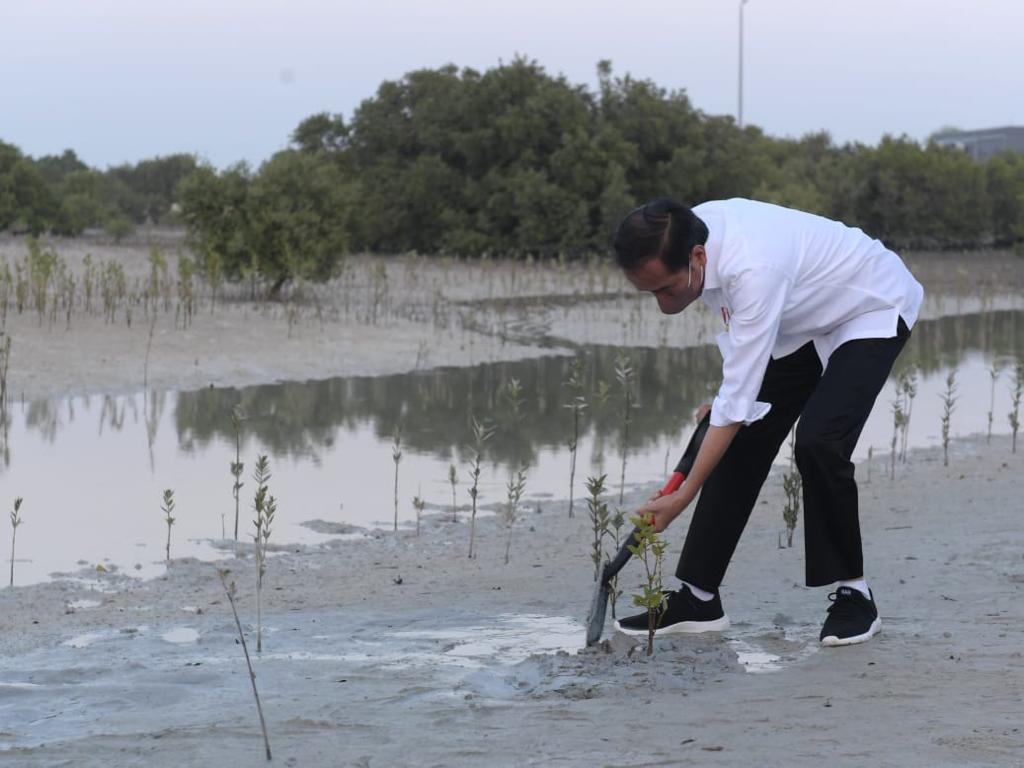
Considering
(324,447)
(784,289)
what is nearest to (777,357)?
(784,289)

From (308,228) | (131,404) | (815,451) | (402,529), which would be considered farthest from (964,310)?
(815,451)

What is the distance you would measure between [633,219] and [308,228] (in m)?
17.4

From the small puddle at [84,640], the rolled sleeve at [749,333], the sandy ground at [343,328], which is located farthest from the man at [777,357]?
the sandy ground at [343,328]

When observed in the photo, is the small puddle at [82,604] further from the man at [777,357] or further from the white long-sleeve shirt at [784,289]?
the white long-sleeve shirt at [784,289]

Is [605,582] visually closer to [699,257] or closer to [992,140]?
[699,257]

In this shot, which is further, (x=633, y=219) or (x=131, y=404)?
(x=131, y=404)

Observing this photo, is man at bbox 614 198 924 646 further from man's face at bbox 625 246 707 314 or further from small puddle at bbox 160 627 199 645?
small puddle at bbox 160 627 199 645

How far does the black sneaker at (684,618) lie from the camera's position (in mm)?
5238

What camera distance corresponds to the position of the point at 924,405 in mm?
13992

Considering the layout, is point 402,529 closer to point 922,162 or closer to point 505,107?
point 505,107

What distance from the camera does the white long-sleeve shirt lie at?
4496 mm

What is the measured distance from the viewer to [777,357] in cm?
519

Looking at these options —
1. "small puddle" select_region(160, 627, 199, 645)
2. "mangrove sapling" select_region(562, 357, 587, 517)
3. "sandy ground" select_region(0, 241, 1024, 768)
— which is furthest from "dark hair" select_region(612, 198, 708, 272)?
"mangrove sapling" select_region(562, 357, 587, 517)

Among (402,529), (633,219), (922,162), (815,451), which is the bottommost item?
(402,529)
